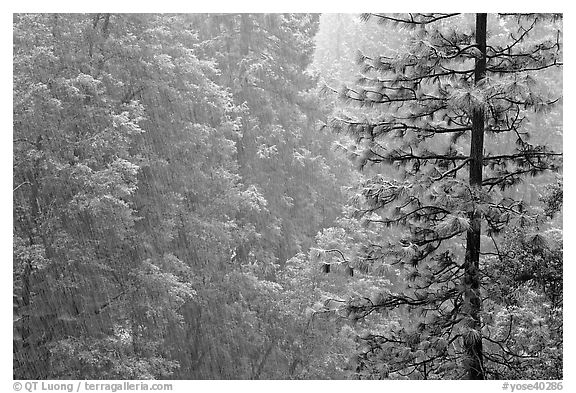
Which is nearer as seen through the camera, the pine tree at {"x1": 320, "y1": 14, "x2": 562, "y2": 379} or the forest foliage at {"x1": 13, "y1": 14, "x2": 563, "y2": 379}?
the pine tree at {"x1": 320, "y1": 14, "x2": 562, "y2": 379}

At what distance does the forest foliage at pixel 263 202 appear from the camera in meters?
6.38

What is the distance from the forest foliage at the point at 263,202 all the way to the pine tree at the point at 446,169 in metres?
0.03

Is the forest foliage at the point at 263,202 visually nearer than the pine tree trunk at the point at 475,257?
No

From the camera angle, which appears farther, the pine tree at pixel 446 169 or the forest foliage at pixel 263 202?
the forest foliage at pixel 263 202

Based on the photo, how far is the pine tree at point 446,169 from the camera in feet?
19.8

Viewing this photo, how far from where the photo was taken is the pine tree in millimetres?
6031

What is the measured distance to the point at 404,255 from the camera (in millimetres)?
6383

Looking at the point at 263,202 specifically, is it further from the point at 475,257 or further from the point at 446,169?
the point at 475,257

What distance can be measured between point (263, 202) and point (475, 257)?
7.88 metres

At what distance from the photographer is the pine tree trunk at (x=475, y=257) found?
601 centimetres

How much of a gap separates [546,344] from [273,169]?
35.6 feet

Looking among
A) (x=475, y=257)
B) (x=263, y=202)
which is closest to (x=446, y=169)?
(x=475, y=257)
